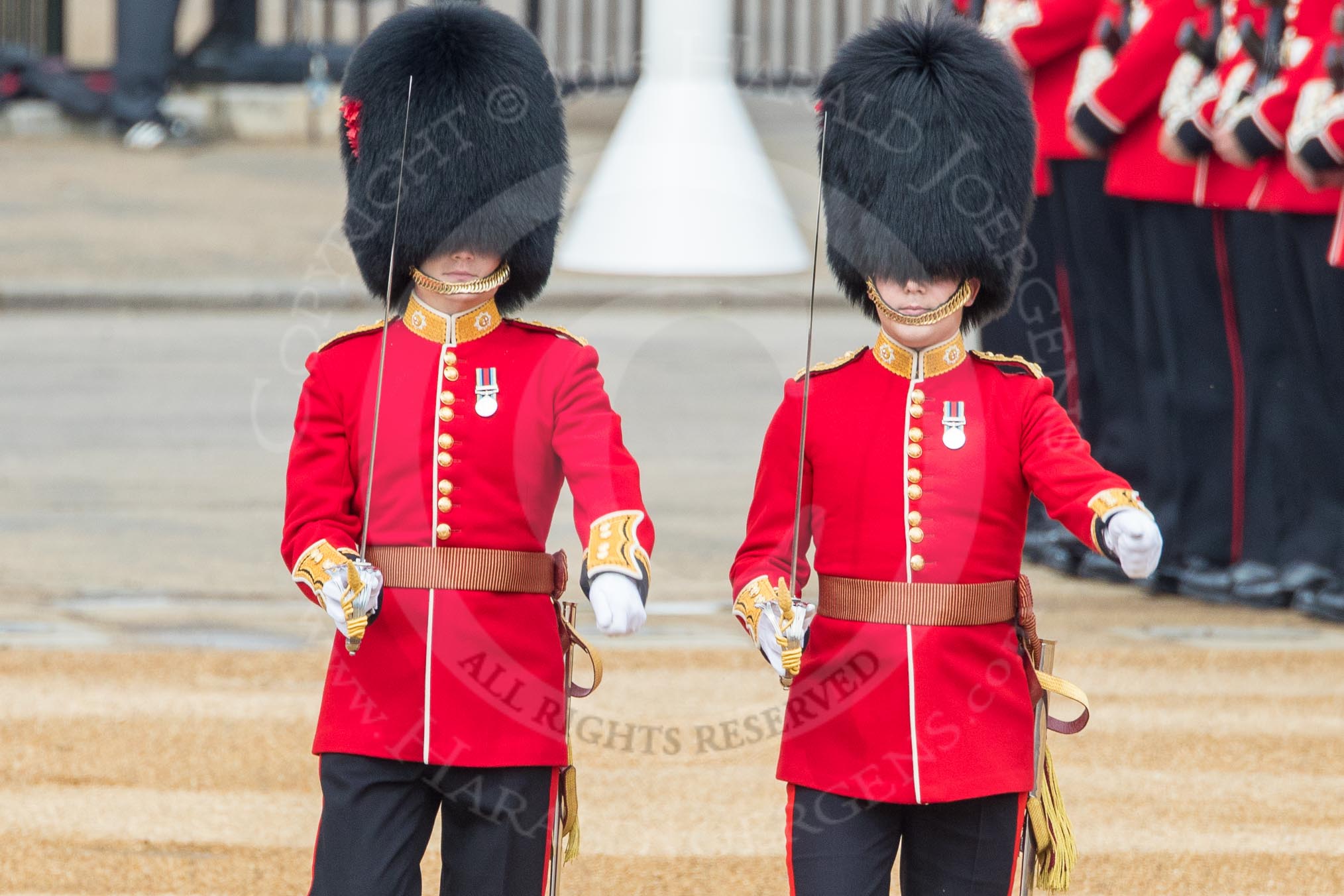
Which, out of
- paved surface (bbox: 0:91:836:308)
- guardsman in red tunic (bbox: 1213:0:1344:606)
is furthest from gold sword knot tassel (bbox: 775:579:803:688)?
paved surface (bbox: 0:91:836:308)

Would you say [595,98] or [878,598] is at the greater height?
[878,598]

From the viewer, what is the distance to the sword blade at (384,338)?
110 inches

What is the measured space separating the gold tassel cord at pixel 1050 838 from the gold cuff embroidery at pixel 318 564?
3.03 feet

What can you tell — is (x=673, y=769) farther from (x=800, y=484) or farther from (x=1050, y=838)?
(x=800, y=484)

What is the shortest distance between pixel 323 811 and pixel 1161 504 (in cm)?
370

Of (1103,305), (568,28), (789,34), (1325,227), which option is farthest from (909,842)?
(568,28)

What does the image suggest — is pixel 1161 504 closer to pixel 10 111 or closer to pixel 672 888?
pixel 672 888

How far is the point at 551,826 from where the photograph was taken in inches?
113

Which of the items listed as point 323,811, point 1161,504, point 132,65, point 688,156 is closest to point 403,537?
point 323,811

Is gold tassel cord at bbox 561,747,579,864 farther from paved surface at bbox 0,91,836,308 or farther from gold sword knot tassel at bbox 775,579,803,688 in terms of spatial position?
paved surface at bbox 0,91,836,308

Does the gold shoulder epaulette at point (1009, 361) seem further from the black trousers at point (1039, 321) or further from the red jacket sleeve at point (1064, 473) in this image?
the black trousers at point (1039, 321)

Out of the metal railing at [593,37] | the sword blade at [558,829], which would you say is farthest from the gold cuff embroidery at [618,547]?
the metal railing at [593,37]

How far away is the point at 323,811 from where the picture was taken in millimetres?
2822

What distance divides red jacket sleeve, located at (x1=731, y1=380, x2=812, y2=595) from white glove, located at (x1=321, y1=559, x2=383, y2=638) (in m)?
0.45
